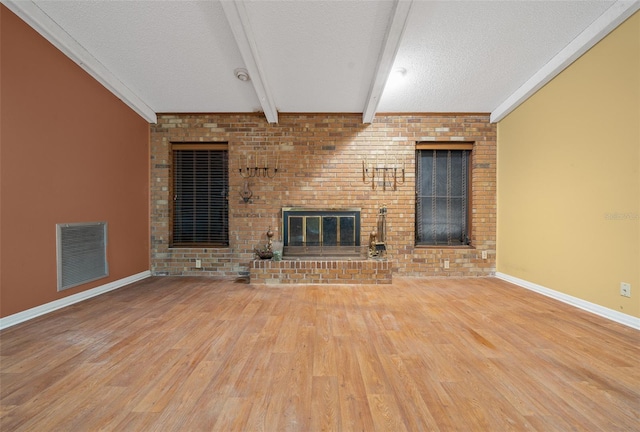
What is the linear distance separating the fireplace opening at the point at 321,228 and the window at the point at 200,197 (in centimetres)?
106

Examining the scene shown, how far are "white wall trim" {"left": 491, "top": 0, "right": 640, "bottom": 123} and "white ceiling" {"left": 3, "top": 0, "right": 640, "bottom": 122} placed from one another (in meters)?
0.01

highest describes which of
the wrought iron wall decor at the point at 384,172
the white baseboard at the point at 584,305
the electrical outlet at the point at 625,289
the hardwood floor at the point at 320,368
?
the wrought iron wall decor at the point at 384,172

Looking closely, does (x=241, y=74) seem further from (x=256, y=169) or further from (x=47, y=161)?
(x=47, y=161)

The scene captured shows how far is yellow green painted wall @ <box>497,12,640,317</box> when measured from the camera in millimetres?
2287

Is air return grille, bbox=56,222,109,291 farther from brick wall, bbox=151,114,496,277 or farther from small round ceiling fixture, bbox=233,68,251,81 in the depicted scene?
small round ceiling fixture, bbox=233,68,251,81

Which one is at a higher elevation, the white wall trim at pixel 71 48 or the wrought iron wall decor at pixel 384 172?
the white wall trim at pixel 71 48

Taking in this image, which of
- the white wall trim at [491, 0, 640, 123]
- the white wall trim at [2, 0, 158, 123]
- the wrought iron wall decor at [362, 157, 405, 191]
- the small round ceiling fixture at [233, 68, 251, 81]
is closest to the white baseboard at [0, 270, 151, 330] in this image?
the white wall trim at [2, 0, 158, 123]

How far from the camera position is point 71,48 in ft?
8.76

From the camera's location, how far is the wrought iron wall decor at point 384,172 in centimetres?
409

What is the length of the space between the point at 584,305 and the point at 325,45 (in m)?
3.66

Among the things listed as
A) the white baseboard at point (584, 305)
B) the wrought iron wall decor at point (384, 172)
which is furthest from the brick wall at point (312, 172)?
the white baseboard at point (584, 305)

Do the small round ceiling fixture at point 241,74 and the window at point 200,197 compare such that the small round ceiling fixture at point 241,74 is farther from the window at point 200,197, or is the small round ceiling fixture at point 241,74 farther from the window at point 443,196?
the window at point 443,196

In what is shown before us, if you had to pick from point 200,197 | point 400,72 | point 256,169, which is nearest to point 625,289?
point 400,72

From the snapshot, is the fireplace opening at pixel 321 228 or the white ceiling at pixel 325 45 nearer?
the white ceiling at pixel 325 45
